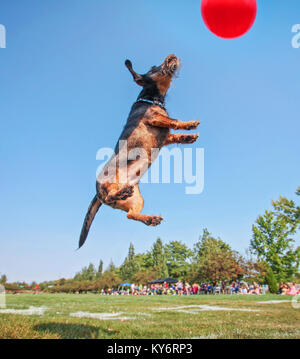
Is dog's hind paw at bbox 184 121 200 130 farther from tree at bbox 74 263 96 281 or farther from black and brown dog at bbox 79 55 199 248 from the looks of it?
tree at bbox 74 263 96 281

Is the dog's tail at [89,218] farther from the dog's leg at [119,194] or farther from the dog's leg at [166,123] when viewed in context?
the dog's leg at [166,123]

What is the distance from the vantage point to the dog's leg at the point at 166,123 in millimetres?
3826

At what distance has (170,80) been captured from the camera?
4082mm

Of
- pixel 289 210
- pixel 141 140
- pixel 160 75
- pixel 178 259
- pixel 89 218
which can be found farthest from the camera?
pixel 178 259

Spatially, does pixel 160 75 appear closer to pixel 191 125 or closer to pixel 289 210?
pixel 191 125

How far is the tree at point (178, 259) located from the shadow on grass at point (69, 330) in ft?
184

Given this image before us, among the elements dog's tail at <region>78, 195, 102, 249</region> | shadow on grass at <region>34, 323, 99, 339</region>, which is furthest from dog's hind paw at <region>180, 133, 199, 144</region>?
shadow on grass at <region>34, 323, 99, 339</region>

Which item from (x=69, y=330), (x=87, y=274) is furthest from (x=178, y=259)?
(x=69, y=330)

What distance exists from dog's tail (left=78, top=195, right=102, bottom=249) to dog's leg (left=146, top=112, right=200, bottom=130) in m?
1.39

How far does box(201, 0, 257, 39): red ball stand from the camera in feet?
11.2

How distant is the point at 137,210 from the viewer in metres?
4.09

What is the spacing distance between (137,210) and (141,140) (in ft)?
3.29

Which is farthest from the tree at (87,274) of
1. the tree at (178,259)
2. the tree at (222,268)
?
the tree at (222,268)
